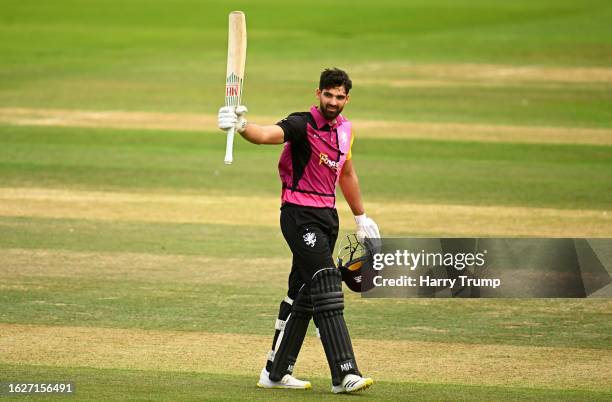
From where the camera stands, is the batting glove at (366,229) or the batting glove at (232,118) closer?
the batting glove at (232,118)

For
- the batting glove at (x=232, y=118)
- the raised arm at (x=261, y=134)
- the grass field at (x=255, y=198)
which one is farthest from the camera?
the grass field at (x=255, y=198)

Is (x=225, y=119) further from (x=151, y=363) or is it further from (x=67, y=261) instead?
(x=67, y=261)

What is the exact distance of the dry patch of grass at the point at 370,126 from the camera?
77.3 ft

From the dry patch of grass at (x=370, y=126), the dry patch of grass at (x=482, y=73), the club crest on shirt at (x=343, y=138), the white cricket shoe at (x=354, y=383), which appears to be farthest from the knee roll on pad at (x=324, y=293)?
the dry patch of grass at (x=482, y=73)

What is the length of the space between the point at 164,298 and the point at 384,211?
553 centimetres

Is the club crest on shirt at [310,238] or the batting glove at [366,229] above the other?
the batting glove at [366,229]

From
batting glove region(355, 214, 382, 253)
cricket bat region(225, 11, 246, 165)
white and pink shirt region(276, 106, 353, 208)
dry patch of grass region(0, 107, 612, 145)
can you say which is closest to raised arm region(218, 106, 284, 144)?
cricket bat region(225, 11, 246, 165)

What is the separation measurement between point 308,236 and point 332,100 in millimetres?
847

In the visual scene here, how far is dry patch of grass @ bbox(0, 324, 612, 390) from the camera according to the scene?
8.90 meters

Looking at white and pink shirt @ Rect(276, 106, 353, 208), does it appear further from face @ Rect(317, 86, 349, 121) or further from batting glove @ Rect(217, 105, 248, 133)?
batting glove @ Rect(217, 105, 248, 133)

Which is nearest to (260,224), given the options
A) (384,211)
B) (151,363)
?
(384,211)

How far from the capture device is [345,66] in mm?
34719

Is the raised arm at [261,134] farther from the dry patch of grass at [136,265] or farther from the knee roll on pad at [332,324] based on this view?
the dry patch of grass at [136,265]

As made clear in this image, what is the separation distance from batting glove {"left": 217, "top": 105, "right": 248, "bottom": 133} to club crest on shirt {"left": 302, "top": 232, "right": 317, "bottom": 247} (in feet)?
2.84
